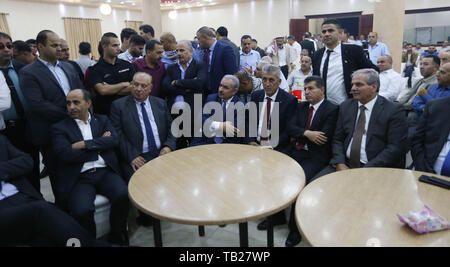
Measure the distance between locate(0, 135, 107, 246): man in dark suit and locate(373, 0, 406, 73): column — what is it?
6.92 m

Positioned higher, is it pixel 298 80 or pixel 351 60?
pixel 351 60

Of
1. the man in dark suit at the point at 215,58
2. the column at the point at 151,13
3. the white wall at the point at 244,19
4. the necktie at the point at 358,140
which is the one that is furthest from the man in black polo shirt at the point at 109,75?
the white wall at the point at 244,19

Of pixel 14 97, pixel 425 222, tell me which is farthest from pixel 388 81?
pixel 14 97

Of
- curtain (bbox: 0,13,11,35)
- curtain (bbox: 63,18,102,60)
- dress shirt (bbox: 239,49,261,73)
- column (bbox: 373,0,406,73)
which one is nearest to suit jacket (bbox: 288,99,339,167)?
dress shirt (bbox: 239,49,261,73)

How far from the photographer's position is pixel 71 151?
2.36 meters

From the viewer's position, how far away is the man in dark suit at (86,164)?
232 centimetres

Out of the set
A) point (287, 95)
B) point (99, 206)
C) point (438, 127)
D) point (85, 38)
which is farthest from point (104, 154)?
point (85, 38)

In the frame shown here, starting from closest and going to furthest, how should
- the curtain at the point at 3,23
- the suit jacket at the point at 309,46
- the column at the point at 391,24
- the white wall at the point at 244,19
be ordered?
the column at the point at 391,24 → the suit jacket at the point at 309,46 → the curtain at the point at 3,23 → the white wall at the point at 244,19

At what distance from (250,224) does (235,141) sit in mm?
849

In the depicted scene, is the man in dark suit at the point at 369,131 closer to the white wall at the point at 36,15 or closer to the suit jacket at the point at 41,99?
the suit jacket at the point at 41,99

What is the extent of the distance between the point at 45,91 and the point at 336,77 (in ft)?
9.40

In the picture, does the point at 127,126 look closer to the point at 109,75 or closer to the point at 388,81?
the point at 109,75

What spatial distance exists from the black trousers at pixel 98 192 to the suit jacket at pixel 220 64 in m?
1.72

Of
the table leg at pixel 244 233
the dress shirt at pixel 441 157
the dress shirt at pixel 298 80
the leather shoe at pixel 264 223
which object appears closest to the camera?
the table leg at pixel 244 233
